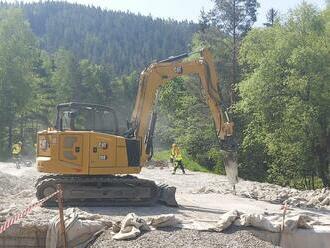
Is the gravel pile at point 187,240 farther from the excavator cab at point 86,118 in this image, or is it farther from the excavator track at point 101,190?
the excavator cab at point 86,118

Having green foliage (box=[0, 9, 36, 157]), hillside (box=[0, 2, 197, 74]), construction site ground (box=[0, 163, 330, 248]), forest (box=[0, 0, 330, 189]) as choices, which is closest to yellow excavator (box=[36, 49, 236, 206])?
construction site ground (box=[0, 163, 330, 248])

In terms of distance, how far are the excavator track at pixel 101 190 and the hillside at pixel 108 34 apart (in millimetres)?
124964

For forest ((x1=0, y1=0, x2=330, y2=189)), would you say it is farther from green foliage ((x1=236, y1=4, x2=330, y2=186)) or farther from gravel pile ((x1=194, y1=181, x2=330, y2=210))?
gravel pile ((x1=194, y1=181, x2=330, y2=210))

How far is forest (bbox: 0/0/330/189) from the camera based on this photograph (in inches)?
1123

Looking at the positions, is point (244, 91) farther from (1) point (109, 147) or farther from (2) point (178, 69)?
(1) point (109, 147)

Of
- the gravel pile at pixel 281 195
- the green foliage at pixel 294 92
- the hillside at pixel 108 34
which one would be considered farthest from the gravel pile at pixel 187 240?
the hillside at pixel 108 34

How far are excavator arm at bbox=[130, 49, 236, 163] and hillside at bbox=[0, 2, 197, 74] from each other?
124 metres

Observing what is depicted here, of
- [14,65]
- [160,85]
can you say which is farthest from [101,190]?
[14,65]

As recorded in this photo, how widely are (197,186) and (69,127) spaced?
368 inches

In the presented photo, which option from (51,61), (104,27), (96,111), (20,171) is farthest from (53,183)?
(104,27)

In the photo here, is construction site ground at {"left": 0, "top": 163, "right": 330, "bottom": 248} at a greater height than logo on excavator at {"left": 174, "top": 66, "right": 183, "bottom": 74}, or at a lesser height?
lesser

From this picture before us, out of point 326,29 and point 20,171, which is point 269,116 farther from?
point 20,171

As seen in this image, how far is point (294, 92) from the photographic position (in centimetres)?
2872

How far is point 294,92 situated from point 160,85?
14.3 meters
